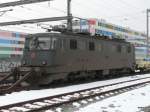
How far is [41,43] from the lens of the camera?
61.5 feet

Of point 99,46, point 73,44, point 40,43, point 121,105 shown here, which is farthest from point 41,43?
point 121,105

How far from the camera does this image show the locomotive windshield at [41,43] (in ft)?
60.0

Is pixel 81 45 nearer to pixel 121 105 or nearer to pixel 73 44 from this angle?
pixel 73 44

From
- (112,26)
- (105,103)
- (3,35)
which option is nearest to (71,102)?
(105,103)

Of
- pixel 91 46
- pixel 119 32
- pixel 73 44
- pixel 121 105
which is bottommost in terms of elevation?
pixel 121 105

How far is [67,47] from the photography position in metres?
19.0

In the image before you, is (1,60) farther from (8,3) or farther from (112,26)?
(112,26)

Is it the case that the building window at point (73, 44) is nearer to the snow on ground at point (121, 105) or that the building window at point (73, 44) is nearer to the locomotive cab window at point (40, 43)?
the locomotive cab window at point (40, 43)

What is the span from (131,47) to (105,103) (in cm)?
1810

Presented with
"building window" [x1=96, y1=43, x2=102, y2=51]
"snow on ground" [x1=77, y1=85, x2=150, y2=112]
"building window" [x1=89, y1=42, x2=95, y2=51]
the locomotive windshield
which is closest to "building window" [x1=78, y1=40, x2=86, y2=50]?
"building window" [x1=89, y1=42, x2=95, y2=51]

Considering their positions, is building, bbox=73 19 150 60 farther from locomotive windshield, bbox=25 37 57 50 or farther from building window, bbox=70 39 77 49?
locomotive windshield, bbox=25 37 57 50

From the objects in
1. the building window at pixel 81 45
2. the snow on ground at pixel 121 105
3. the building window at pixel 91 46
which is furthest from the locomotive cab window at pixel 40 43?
the snow on ground at pixel 121 105

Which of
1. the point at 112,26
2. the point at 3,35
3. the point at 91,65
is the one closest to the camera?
the point at 91,65

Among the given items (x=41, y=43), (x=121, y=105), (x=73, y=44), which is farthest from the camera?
(x=73, y=44)
